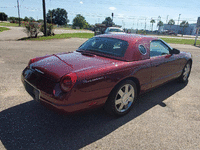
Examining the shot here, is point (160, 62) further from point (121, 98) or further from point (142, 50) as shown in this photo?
point (121, 98)

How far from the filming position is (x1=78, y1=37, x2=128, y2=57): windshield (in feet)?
10.8

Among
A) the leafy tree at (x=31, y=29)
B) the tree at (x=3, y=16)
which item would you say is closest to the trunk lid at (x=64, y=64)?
the leafy tree at (x=31, y=29)

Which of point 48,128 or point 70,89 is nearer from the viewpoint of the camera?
point 70,89

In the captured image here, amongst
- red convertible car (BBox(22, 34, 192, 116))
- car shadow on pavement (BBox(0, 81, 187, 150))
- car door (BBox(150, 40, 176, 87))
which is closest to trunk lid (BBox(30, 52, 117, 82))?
red convertible car (BBox(22, 34, 192, 116))

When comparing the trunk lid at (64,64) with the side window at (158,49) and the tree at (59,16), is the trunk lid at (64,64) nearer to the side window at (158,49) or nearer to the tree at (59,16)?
the side window at (158,49)

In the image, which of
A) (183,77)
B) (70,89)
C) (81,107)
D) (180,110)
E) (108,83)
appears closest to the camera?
(70,89)

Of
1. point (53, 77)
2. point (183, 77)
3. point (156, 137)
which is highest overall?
point (53, 77)

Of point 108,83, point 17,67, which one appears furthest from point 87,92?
point 17,67

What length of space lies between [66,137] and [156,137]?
1.41 metres

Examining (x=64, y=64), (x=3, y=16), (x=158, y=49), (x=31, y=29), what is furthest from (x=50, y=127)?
(x=3, y=16)

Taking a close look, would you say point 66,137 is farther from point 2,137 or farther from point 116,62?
point 116,62

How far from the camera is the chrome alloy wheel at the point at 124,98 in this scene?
9.89ft

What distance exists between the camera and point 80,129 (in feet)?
9.00

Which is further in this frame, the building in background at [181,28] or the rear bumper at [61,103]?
the building in background at [181,28]
